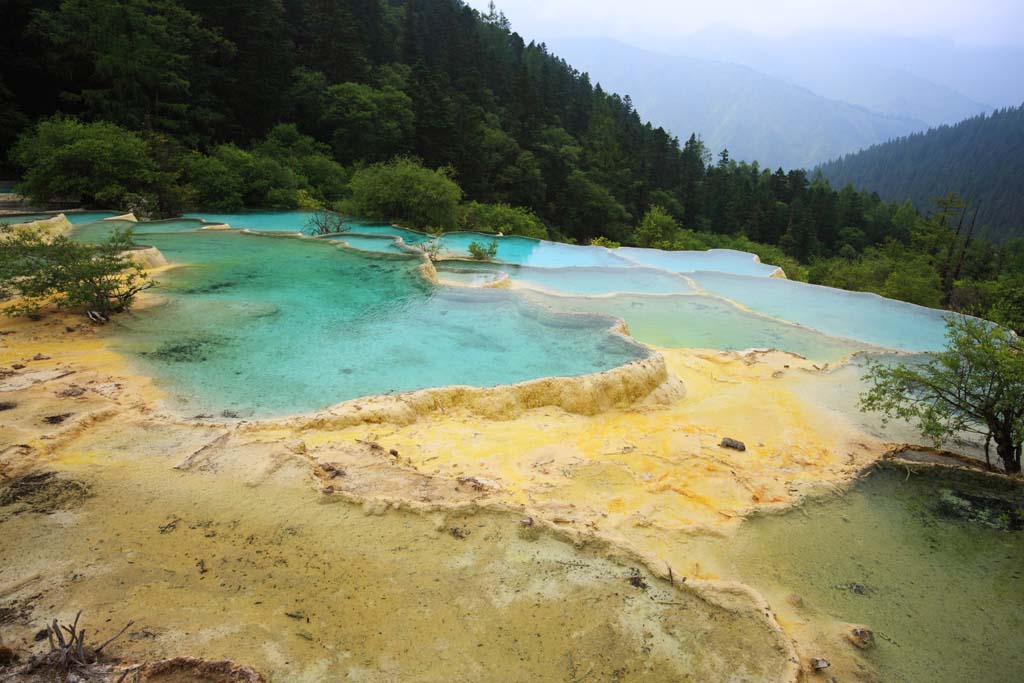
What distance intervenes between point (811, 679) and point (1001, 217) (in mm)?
86311

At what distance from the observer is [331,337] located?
24.2 ft

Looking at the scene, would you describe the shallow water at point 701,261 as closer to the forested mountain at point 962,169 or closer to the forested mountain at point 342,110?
the forested mountain at point 342,110

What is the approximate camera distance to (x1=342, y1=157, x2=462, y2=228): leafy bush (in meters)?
16.1

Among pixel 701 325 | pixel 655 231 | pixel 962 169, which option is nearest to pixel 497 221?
pixel 701 325

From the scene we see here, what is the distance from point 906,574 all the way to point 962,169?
341ft

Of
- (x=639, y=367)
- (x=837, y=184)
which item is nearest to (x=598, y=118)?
(x=639, y=367)

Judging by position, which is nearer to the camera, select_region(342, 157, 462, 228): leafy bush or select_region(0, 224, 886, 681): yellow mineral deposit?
select_region(0, 224, 886, 681): yellow mineral deposit

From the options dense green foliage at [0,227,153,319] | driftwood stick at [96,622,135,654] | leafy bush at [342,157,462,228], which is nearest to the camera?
driftwood stick at [96,622,135,654]

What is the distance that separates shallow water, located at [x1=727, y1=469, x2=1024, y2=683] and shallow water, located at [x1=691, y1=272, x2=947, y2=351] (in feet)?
20.2

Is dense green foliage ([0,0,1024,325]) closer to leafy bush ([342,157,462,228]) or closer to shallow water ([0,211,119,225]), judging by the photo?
leafy bush ([342,157,462,228])

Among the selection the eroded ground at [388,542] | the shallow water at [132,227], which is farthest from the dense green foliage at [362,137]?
the eroded ground at [388,542]

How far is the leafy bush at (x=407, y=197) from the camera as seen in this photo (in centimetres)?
1608

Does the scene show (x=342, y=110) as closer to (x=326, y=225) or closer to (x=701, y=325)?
(x=326, y=225)

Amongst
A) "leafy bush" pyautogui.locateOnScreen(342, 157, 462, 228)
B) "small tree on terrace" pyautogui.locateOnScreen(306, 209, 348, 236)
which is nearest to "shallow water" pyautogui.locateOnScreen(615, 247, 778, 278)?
"leafy bush" pyautogui.locateOnScreen(342, 157, 462, 228)
